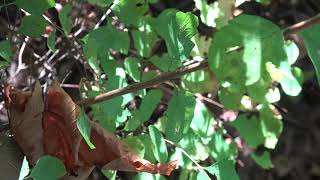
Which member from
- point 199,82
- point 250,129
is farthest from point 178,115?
point 250,129

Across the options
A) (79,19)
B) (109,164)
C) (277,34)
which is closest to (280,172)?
(79,19)

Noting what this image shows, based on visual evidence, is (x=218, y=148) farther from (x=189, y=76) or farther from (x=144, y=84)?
(x=144, y=84)

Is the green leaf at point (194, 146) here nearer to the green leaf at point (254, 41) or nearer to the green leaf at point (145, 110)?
the green leaf at point (145, 110)

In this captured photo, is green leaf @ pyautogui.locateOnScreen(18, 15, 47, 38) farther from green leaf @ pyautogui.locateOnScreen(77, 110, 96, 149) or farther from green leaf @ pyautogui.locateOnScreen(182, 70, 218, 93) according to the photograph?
green leaf @ pyautogui.locateOnScreen(182, 70, 218, 93)

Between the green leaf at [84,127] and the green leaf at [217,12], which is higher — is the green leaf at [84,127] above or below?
above

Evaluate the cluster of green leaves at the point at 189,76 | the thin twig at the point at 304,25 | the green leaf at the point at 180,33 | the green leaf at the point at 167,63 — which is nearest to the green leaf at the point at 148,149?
the cluster of green leaves at the point at 189,76

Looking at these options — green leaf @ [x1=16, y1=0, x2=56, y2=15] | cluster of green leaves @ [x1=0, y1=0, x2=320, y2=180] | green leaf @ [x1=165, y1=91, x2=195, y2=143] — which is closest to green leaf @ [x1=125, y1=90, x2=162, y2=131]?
cluster of green leaves @ [x1=0, y1=0, x2=320, y2=180]
